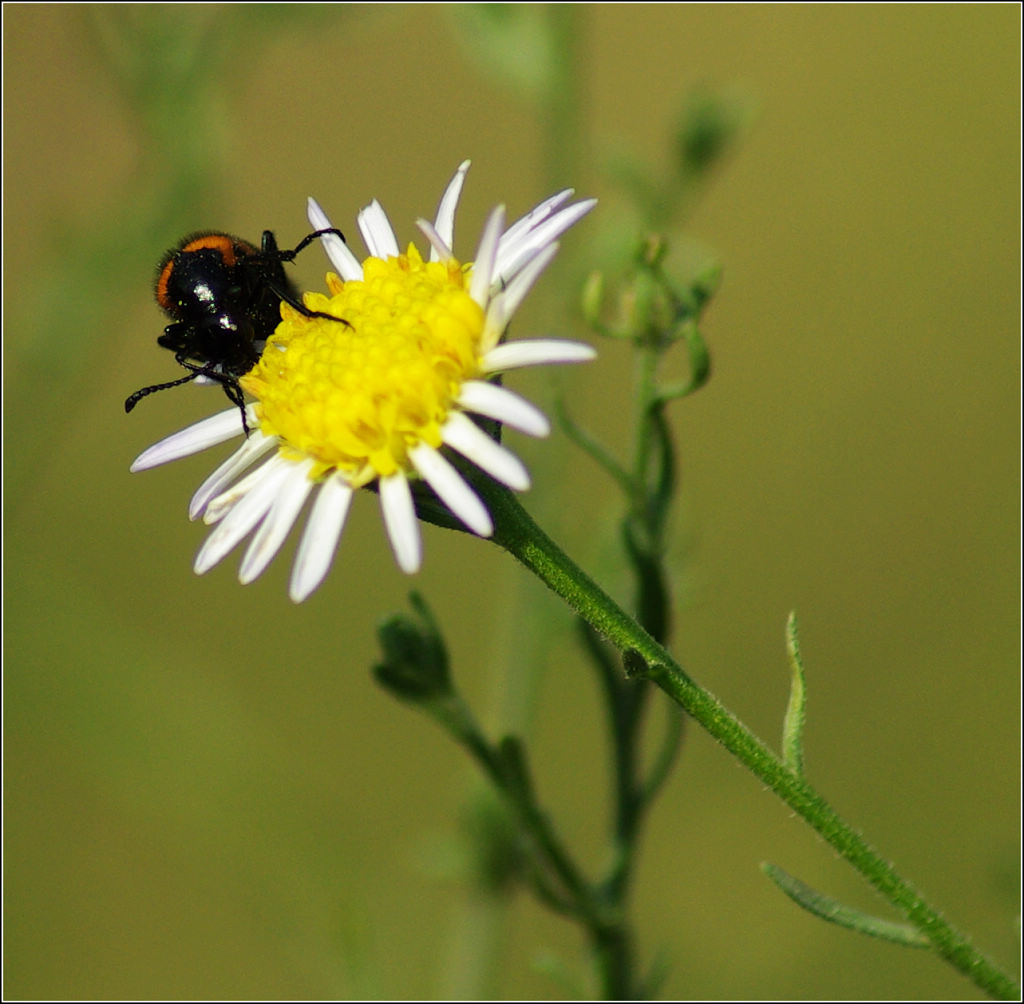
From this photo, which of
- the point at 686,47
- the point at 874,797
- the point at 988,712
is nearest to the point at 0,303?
the point at 874,797

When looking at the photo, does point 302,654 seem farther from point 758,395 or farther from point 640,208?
point 640,208

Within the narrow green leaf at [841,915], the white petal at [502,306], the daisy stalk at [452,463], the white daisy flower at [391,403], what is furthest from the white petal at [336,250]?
the narrow green leaf at [841,915]

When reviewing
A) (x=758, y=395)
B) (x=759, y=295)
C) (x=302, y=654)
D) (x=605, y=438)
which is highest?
(x=759, y=295)

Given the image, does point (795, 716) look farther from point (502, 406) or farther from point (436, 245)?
point (436, 245)

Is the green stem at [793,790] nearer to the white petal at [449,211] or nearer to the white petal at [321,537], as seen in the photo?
the white petal at [321,537]

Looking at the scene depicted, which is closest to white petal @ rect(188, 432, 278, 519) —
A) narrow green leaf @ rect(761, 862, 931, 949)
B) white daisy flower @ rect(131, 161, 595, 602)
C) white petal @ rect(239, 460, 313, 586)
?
white daisy flower @ rect(131, 161, 595, 602)

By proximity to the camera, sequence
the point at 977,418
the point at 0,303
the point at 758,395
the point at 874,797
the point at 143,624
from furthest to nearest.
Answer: the point at 758,395 < the point at 977,418 < the point at 143,624 < the point at 874,797 < the point at 0,303

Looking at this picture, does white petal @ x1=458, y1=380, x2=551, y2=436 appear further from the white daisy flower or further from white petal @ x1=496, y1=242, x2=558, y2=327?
white petal @ x1=496, y1=242, x2=558, y2=327
